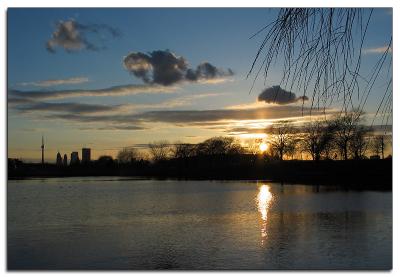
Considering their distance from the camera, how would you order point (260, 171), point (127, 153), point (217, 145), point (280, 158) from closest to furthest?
point (127, 153) → point (217, 145) → point (280, 158) → point (260, 171)

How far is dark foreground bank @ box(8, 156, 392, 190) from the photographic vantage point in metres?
7.71

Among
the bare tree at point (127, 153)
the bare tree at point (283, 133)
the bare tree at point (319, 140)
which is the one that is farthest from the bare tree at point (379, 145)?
the bare tree at point (127, 153)

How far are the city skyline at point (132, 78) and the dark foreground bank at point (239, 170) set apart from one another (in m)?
0.94

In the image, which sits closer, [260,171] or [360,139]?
[360,139]

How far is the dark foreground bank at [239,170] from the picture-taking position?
25.3 feet

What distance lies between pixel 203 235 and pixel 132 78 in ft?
15.1

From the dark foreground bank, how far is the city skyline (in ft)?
3.09

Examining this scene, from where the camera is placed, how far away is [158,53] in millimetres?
6672

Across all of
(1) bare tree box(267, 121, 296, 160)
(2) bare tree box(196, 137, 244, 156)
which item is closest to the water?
(2) bare tree box(196, 137, 244, 156)

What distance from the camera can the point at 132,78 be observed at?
7066 mm

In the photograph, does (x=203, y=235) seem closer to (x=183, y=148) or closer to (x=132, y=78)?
(x=183, y=148)

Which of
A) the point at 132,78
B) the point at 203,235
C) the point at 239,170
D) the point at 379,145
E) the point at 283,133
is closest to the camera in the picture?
the point at 379,145

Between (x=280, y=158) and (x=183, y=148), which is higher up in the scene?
(x=183, y=148)

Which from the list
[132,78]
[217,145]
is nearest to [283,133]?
[132,78]
